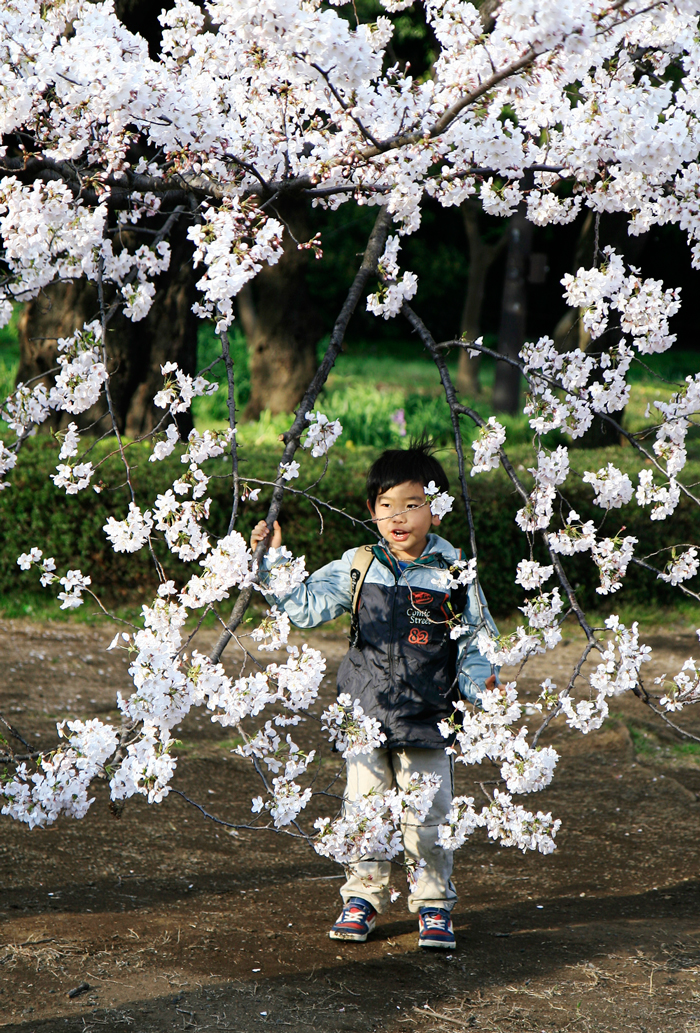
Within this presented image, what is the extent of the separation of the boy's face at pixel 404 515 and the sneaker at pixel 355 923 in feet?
3.71

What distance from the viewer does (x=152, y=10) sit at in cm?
711

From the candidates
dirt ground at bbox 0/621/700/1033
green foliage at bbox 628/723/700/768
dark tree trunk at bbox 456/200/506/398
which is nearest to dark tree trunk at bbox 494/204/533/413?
dark tree trunk at bbox 456/200/506/398

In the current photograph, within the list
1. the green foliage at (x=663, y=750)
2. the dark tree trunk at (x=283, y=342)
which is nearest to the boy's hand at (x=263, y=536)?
the green foliage at (x=663, y=750)

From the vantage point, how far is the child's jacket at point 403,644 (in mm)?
3197

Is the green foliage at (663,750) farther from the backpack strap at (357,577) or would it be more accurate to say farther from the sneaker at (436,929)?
the backpack strap at (357,577)

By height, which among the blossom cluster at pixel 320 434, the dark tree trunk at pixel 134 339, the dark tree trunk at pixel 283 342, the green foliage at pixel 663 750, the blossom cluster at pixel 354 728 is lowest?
the green foliage at pixel 663 750

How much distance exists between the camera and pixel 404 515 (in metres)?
3.24

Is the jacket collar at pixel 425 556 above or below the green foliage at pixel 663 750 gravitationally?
above

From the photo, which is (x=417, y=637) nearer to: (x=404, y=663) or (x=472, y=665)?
(x=404, y=663)

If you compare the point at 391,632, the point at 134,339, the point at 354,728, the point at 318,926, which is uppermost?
the point at 134,339

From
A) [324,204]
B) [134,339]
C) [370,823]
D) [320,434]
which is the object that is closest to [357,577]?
[320,434]

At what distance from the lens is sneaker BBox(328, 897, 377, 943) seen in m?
3.20

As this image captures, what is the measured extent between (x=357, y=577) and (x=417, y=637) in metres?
0.27

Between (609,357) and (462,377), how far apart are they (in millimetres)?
13599
